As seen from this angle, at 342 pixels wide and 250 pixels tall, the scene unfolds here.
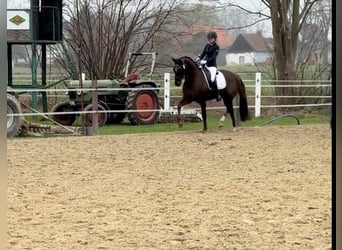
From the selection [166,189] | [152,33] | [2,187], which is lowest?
[166,189]

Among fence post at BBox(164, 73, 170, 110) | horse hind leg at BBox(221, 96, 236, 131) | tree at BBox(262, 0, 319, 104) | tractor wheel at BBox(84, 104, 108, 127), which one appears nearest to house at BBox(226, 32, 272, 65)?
tree at BBox(262, 0, 319, 104)

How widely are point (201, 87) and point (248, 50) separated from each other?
1.12 metres

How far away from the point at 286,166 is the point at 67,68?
2.29 m

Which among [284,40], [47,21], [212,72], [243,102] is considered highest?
[47,21]

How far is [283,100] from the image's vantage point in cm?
436

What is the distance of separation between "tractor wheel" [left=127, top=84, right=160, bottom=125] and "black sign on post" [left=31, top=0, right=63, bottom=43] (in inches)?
23.3

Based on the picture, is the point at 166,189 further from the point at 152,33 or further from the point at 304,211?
the point at 152,33

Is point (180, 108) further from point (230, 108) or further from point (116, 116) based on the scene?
point (116, 116)

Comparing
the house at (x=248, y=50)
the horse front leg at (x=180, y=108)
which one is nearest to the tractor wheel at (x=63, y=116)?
the horse front leg at (x=180, y=108)

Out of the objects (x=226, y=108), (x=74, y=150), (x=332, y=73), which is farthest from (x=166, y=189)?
(x=226, y=108)

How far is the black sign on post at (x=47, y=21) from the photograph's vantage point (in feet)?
14.4

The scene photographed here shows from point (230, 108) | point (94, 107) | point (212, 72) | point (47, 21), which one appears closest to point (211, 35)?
point (212, 72)

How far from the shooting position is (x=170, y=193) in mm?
2062

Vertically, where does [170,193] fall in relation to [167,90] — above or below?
below
